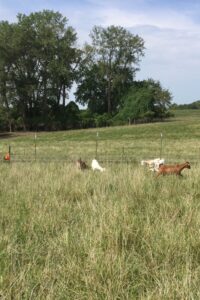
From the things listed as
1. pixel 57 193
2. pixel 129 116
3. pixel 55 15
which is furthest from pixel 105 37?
pixel 57 193

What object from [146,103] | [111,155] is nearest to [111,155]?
[111,155]

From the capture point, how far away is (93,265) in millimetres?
4461

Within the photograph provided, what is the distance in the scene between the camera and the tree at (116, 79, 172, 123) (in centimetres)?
7219

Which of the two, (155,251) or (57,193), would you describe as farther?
(57,193)

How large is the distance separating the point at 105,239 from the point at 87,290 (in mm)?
1136

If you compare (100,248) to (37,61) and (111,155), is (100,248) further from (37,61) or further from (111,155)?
(37,61)

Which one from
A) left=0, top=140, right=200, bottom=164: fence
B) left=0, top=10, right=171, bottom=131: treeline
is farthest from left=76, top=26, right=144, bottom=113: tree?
left=0, top=140, right=200, bottom=164: fence

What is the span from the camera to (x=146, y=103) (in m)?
71.4

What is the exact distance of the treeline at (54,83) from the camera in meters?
71.4

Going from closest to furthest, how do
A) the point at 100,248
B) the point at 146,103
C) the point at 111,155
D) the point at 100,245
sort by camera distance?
the point at 100,248, the point at 100,245, the point at 111,155, the point at 146,103

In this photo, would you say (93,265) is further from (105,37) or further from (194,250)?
(105,37)

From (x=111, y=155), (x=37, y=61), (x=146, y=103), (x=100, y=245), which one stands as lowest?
(x=111, y=155)

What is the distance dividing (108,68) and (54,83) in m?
9.76

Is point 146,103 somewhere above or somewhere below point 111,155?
above
